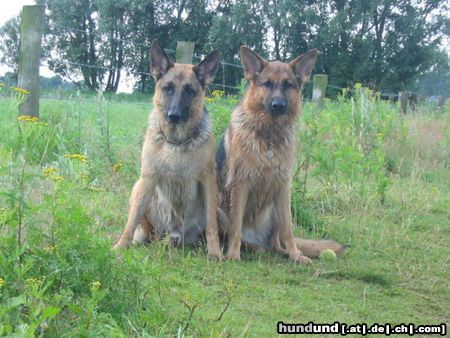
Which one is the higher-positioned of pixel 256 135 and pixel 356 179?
pixel 256 135

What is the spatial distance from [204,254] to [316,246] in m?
1.02

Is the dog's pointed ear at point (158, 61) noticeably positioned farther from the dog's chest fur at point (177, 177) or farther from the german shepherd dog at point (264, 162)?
the german shepherd dog at point (264, 162)

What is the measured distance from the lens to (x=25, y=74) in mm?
7211

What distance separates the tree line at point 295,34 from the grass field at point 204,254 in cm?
2784

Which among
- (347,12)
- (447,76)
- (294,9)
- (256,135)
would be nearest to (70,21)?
(294,9)

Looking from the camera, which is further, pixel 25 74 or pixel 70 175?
pixel 25 74

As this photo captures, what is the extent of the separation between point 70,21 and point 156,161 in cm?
3747

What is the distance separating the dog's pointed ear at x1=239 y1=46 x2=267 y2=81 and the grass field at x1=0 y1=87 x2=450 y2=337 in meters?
0.96

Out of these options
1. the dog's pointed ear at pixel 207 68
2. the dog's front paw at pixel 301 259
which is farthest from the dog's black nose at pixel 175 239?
the dog's pointed ear at pixel 207 68

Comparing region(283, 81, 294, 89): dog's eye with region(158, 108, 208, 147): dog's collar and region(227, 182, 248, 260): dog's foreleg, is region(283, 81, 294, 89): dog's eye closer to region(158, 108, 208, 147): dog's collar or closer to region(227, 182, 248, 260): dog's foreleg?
region(158, 108, 208, 147): dog's collar

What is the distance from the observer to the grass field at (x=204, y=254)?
281 cm

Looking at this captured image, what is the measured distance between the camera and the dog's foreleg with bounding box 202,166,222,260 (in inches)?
194

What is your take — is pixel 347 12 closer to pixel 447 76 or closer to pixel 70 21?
pixel 447 76

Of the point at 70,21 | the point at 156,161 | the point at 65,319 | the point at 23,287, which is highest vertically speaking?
the point at 70,21
